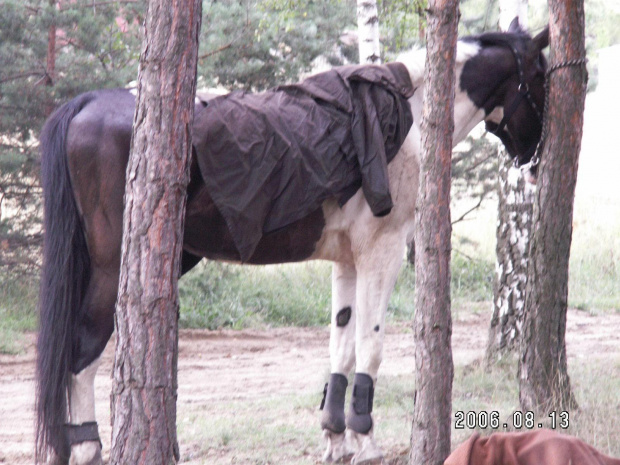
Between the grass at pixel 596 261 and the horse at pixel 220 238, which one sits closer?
the horse at pixel 220 238

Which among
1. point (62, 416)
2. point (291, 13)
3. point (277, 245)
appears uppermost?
point (291, 13)

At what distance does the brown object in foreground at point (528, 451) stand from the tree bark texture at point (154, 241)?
119cm

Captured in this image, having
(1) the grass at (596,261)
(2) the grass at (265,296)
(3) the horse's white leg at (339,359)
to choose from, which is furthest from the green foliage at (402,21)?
(1) the grass at (596,261)

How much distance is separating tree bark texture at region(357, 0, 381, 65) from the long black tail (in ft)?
13.5

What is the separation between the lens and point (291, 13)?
878 centimetres

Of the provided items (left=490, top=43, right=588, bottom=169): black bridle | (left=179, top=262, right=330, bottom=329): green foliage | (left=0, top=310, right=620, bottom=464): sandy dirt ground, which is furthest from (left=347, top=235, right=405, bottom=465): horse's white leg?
(left=179, top=262, right=330, bottom=329): green foliage

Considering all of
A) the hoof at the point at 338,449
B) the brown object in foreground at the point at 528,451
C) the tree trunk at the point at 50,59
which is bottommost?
the hoof at the point at 338,449

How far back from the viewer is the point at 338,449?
4570 mm

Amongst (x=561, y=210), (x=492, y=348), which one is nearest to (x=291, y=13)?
(x=492, y=348)

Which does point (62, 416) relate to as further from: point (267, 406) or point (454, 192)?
point (454, 192)

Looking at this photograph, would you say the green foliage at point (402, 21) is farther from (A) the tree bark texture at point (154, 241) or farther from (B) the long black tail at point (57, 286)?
(B) the long black tail at point (57, 286)

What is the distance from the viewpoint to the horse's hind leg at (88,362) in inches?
160

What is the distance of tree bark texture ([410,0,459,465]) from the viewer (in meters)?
3.46

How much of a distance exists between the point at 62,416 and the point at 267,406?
2012 mm
